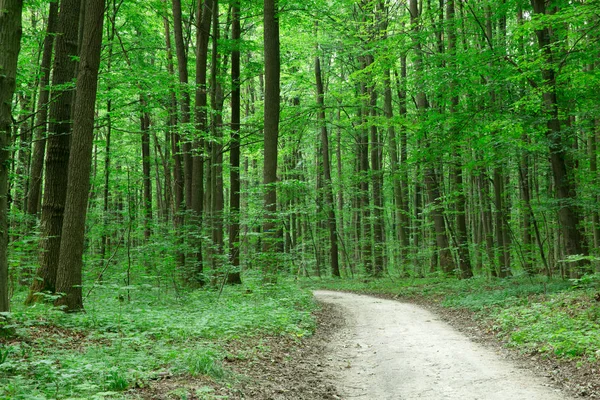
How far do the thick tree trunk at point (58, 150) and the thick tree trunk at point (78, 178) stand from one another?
23.9 inches

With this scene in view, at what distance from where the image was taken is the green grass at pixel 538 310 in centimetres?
659

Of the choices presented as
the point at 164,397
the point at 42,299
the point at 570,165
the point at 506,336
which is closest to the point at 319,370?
the point at 164,397

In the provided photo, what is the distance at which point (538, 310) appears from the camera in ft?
29.6

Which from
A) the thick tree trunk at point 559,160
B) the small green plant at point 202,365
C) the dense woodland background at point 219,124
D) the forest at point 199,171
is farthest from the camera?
the thick tree trunk at point 559,160

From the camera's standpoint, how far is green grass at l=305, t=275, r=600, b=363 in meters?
6.59

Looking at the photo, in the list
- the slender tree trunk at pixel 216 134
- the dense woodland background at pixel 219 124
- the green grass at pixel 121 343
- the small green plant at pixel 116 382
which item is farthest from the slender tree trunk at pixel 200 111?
the small green plant at pixel 116 382

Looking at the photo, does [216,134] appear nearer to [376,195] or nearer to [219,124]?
[219,124]

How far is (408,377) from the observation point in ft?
→ 19.7

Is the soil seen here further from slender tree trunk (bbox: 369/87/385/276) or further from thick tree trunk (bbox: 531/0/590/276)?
slender tree trunk (bbox: 369/87/385/276)

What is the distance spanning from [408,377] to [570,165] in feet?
36.6

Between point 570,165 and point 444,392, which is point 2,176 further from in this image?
point 570,165

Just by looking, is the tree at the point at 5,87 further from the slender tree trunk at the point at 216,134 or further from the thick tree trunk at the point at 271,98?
the slender tree trunk at the point at 216,134

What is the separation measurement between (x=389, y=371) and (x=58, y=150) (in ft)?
25.6

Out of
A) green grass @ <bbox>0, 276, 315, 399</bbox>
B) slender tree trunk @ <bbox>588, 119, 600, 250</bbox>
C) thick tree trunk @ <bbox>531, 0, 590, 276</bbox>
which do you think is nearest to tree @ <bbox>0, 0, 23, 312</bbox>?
green grass @ <bbox>0, 276, 315, 399</bbox>
